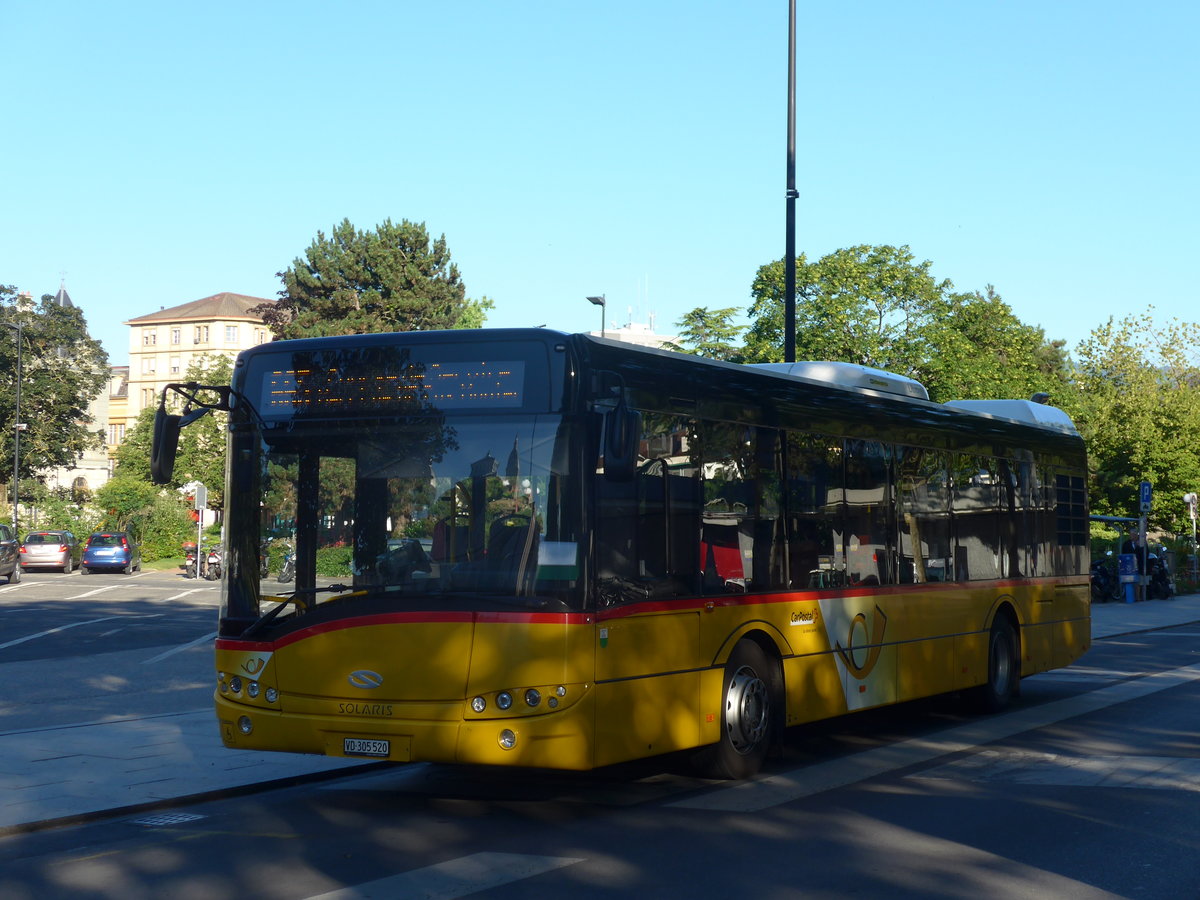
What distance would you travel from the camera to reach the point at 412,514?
8.60 m

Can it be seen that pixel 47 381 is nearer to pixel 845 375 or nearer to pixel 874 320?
pixel 874 320

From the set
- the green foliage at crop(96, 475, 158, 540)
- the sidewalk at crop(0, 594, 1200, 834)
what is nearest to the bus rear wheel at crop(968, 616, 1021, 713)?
the sidewalk at crop(0, 594, 1200, 834)

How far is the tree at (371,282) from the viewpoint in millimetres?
69875

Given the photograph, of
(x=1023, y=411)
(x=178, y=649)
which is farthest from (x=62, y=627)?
(x=1023, y=411)

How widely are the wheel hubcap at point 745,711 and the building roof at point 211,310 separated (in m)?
135

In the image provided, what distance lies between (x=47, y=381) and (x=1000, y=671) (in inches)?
2760

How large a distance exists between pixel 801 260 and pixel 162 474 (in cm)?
5048

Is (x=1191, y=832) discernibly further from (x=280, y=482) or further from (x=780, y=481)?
(x=280, y=482)

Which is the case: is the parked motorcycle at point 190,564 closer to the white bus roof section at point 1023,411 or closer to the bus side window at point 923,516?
the white bus roof section at point 1023,411

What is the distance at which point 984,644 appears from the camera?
14125 mm

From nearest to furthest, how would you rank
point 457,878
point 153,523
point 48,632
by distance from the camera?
point 457,878
point 48,632
point 153,523

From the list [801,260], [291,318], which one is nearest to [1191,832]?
[801,260]

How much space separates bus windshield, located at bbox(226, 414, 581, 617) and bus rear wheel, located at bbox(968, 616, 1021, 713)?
292 inches

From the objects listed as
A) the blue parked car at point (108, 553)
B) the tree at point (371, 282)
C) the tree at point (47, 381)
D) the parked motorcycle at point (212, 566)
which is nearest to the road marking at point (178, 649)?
the parked motorcycle at point (212, 566)
